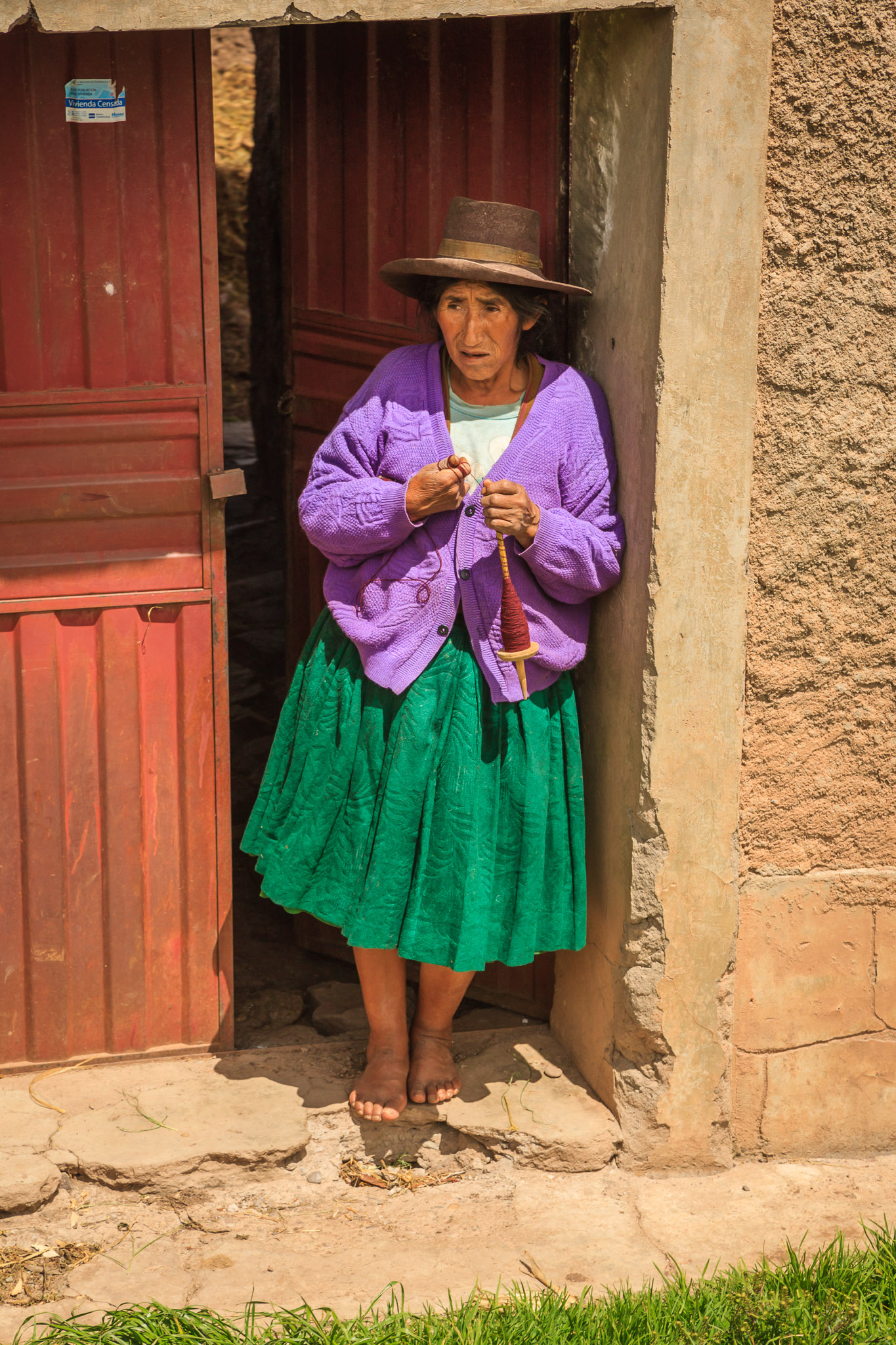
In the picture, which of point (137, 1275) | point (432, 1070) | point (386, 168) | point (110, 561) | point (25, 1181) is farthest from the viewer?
point (386, 168)

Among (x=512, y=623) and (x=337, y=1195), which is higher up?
(x=512, y=623)

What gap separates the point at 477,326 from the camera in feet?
10.2

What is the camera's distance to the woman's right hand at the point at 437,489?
3004 millimetres

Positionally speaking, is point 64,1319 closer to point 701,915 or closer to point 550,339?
point 701,915

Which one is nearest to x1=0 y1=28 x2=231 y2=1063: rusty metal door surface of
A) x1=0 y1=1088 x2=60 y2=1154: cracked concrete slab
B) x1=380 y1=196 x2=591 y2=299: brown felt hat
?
x1=0 y1=1088 x2=60 y2=1154: cracked concrete slab

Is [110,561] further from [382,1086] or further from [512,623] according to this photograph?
[382,1086]

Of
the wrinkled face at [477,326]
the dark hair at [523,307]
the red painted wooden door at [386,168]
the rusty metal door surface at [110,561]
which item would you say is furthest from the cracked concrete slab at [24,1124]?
the dark hair at [523,307]

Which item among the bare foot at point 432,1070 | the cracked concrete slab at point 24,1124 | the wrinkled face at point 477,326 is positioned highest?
the wrinkled face at point 477,326

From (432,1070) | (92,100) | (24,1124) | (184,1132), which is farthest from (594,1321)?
(92,100)

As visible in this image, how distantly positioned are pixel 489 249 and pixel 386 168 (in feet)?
2.12

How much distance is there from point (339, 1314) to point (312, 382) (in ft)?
7.96

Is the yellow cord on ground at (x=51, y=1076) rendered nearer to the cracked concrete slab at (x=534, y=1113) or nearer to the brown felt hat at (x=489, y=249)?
the cracked concrete slab at (x=534, y=1113)

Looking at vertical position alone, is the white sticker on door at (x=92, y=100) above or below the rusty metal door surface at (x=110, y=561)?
above

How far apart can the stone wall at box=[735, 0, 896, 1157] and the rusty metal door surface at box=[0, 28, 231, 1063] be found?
134cm
